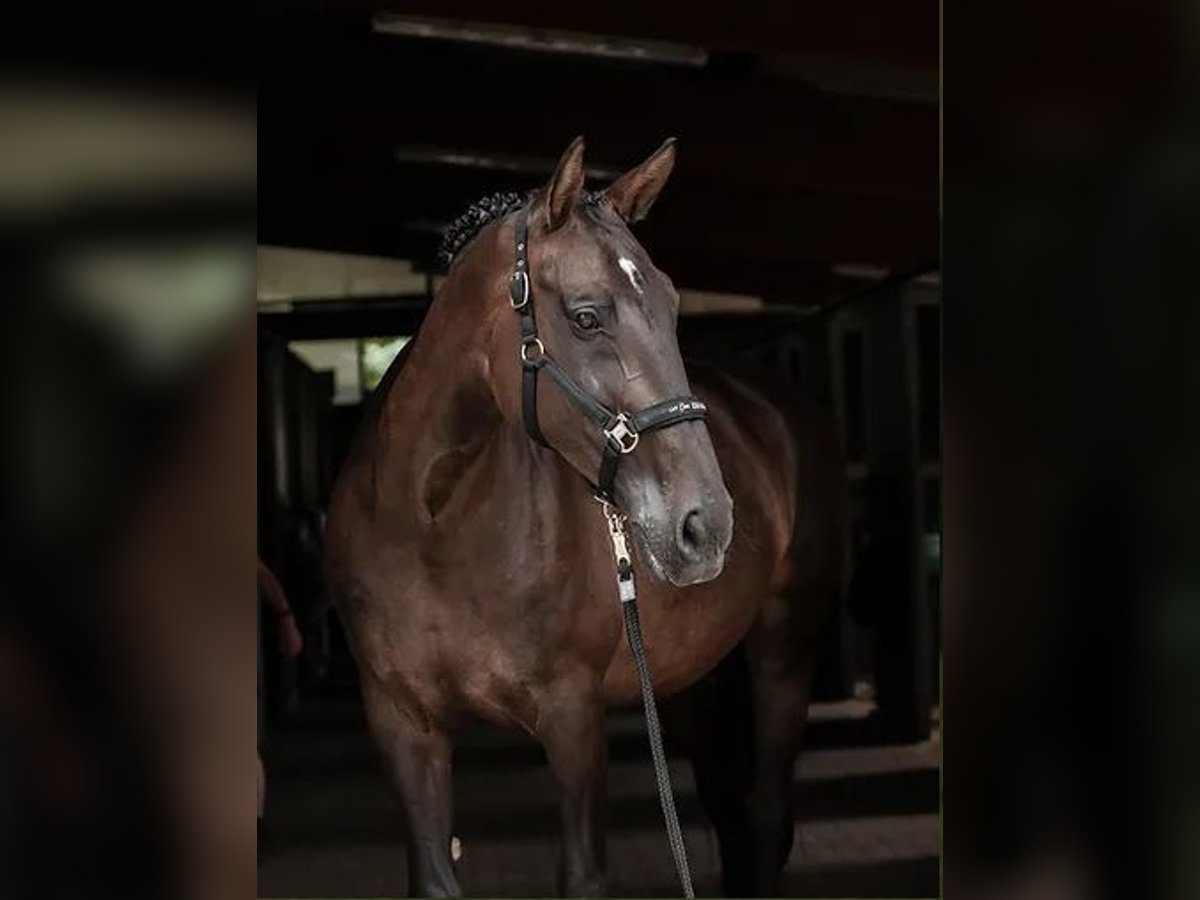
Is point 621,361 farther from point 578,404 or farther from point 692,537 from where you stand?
point 692,537

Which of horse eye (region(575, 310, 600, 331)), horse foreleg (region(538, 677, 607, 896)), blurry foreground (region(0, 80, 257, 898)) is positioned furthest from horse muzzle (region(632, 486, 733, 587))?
blurry foreground (region(0, 80, 257, 898))

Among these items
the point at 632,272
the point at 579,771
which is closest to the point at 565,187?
the point at 632,272

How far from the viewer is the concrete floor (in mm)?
3209

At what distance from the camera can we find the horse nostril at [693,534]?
8.50 ft

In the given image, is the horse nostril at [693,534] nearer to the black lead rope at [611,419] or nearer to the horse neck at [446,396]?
the black lead rope at [611,419]

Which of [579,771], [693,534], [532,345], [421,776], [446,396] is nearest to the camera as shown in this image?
[693,534]

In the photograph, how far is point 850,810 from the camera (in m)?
3.35

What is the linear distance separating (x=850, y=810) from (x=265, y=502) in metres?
1.39

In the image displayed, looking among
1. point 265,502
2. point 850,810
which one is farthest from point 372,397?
point 850,810

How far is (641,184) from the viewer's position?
9.25 ft

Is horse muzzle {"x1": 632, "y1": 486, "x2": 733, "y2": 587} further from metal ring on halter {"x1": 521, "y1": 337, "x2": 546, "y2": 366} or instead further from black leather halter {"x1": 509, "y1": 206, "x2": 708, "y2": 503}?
metal ring on halter {"x1": 521, "y1": 337, "x2": 546, "y2": 366}

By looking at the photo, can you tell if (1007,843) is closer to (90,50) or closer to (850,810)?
(850,810)

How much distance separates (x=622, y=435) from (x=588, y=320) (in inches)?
8.4

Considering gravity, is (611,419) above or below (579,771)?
above
